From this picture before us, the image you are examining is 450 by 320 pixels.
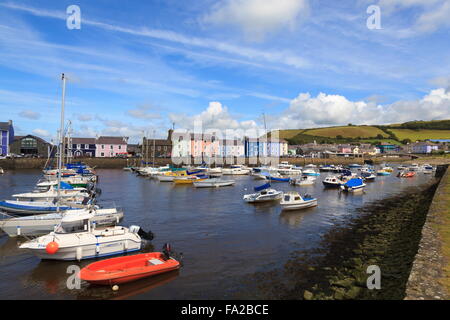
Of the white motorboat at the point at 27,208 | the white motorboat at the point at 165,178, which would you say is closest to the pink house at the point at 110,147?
the white motorboat at the point at 165,178

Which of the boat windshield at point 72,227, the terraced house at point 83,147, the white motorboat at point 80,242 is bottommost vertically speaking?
the white motorboat at point 80,242

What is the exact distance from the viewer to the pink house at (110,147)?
11231 centimetres

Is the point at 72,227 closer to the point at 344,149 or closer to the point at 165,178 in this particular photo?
the point at 165,178

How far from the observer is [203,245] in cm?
1930

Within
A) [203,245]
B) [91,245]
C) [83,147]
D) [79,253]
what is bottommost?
[203,245]

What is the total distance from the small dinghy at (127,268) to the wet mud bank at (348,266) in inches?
176

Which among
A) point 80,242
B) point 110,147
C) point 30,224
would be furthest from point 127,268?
point 110,147

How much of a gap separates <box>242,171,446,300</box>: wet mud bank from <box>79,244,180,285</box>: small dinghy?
14.7 ft

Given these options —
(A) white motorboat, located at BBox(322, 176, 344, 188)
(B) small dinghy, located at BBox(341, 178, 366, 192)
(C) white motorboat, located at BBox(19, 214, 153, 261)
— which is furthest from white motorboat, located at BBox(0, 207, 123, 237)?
(A) white motorboat, located at BBox(322, 176, 344, 188)

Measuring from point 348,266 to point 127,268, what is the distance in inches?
456

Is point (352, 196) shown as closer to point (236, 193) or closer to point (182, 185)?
point (236, 193)

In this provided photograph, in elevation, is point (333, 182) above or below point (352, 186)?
above

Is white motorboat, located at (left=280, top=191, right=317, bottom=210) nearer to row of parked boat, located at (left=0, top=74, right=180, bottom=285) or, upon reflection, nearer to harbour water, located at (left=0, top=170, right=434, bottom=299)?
harbour water, located at (left=0, top=170, right=434, bottom=299)

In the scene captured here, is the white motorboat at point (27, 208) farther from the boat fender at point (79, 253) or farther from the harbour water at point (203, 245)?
the boat fender at point (79, 253)
